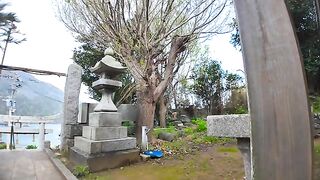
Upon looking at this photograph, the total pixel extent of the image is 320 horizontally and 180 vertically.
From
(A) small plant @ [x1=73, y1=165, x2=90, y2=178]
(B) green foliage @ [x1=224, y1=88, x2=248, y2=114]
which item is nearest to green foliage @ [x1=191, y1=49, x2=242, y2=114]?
(B) green foliage @ [x1=224, y1=88, x2=248, y2=114]

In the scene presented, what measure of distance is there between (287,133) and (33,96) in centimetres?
2788

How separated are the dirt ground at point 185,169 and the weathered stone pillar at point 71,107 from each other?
285cm

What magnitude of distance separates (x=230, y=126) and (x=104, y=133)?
420 cm

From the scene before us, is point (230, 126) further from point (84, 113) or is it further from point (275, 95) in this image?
point (84, 113)

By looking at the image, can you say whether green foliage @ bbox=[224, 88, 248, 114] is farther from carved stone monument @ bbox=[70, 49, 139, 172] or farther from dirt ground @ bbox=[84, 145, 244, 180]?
carved stone monument @ bbox=[70, 49, 139, 172]

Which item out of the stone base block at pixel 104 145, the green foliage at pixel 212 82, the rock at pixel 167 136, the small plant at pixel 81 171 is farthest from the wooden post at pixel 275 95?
the green foliage at pixel 212 82

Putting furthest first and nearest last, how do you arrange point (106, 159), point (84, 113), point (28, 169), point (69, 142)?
point (84, 113) < point (69, 142) < point (106, 159) < point (28, 169)

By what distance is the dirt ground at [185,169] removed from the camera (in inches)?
180

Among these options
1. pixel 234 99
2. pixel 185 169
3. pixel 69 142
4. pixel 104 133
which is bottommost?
pixel 185 169

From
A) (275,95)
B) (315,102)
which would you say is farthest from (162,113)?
(275,95)

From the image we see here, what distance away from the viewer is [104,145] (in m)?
5.60

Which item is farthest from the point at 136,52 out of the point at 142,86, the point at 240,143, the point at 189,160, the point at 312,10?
the point at 312,10

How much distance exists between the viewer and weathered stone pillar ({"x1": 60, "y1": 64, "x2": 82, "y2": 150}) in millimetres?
7637

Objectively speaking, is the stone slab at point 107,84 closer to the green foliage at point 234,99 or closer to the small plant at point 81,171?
the small plant at point 81,171
